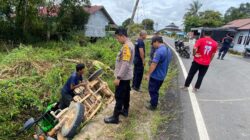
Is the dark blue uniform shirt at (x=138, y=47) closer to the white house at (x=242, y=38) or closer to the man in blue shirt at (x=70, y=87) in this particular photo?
the man in blue shirt at (x=70, y=87)

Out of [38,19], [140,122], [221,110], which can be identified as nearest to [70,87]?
[140,122]

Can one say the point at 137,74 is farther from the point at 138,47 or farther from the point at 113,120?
the point at 113,120

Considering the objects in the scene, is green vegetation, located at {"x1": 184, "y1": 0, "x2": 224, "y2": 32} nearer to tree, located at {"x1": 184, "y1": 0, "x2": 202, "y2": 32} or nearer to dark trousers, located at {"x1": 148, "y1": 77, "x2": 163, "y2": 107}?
tree, located at {"x1": 184, "y1": 0, "x2": 202, "y2": 32}

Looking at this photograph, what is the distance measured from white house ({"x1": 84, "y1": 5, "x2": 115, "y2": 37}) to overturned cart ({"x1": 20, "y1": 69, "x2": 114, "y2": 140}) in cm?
2661

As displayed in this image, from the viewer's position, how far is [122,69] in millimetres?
4035

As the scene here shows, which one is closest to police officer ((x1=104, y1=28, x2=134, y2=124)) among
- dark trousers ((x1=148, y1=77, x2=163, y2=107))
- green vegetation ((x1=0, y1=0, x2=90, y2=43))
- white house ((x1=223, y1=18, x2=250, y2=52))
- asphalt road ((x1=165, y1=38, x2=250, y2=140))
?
dark trousers ((x1=148, y1=77, x2=163, y2=107))

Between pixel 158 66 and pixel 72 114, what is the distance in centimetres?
212

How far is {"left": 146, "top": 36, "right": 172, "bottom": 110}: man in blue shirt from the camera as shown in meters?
4.83

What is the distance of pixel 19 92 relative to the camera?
554 cm

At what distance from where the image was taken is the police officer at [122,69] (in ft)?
13.3

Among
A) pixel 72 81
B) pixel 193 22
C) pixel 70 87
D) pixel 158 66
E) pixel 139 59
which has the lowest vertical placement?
Answer: pixel 70 87

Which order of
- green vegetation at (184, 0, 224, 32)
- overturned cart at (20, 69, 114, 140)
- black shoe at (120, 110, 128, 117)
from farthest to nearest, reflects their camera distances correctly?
green vegetation at (184, 0, 224, 32) < black shoe at (120, 110, 128, 117) < overturned cart at (20, 69, 114, 140)

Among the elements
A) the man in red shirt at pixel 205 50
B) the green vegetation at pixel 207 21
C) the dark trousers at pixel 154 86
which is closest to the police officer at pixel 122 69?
the dark trousers at pixel 154 86

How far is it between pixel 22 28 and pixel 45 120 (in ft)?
51.5
